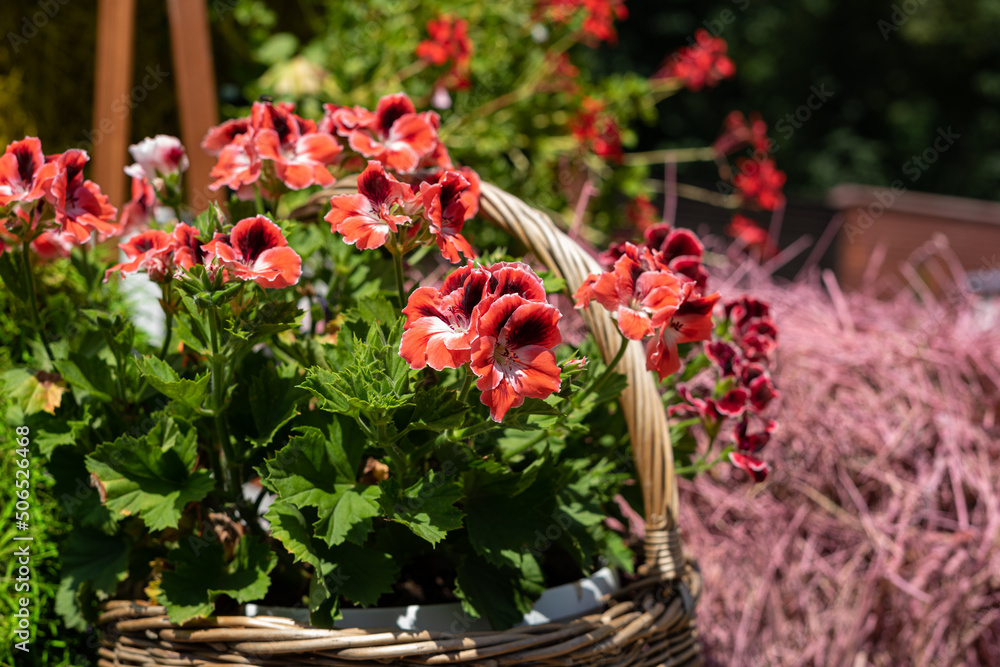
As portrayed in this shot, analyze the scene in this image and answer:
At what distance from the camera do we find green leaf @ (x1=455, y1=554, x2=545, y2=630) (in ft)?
2.36

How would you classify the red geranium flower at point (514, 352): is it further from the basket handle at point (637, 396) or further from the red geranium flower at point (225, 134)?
the red geranium flower at point (225, 134)

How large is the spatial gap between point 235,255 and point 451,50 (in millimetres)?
1434

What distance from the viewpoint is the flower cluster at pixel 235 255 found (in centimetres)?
63

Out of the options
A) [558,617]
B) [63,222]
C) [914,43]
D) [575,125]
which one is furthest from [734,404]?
[914,43]

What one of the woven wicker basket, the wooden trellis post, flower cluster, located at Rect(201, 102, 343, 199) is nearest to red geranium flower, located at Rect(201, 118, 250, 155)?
flower cluster, located at Rect(201, 102, 343, 199)

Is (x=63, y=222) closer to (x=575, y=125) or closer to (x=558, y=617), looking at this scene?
(x=558, y=617)

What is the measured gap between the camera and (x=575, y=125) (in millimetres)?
2211

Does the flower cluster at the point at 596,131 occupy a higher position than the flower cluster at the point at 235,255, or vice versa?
the flower cluster at the point at 235,255

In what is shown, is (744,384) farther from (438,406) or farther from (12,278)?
(12,278)

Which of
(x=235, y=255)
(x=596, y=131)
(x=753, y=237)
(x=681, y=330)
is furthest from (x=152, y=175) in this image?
(x=753, y=237)

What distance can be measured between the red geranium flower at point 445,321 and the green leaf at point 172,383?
23cm

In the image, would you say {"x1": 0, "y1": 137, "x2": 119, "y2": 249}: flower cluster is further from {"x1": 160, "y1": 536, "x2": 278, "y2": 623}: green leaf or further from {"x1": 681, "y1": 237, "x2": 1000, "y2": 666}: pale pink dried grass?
{"x1": 681, "y1": 237, "x2": 1000, "y2": 666}: pale pink dried grass

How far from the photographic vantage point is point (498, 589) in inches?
29.3

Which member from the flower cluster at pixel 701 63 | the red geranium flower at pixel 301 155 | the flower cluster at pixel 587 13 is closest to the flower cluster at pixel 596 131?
the flower cluster at pixel 587 13
